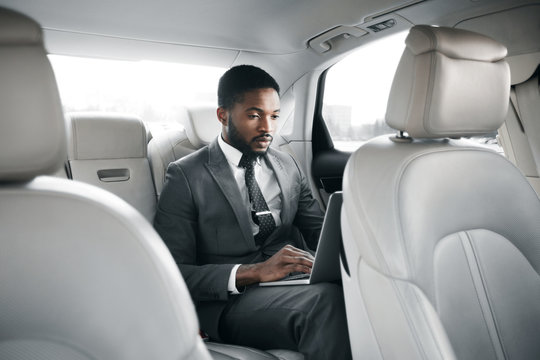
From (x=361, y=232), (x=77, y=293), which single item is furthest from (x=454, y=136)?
(x=77, y=293)

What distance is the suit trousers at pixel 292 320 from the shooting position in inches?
49.7

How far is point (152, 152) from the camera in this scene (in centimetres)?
210

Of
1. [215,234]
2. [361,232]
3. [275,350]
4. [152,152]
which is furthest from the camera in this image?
[152,152]

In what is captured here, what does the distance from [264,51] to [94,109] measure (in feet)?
3.01

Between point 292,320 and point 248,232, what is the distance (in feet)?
1.20

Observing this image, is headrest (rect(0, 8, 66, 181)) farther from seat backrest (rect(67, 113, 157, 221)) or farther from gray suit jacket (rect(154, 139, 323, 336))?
seat backrest (rect(67, 113, 157, 221))

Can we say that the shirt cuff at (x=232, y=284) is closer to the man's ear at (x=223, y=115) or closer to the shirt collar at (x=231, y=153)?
the shirt collar at (x=231, y=153)

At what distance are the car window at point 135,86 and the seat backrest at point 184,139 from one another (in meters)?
0.07

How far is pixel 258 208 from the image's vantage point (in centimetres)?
166

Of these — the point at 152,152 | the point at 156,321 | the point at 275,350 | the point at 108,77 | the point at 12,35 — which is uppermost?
the point at 108,77

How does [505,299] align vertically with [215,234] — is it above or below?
below

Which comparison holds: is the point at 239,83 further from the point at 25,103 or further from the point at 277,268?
the point at 25,103

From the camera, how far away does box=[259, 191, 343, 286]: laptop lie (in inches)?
50.0

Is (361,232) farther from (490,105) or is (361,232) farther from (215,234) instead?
(215,234)
